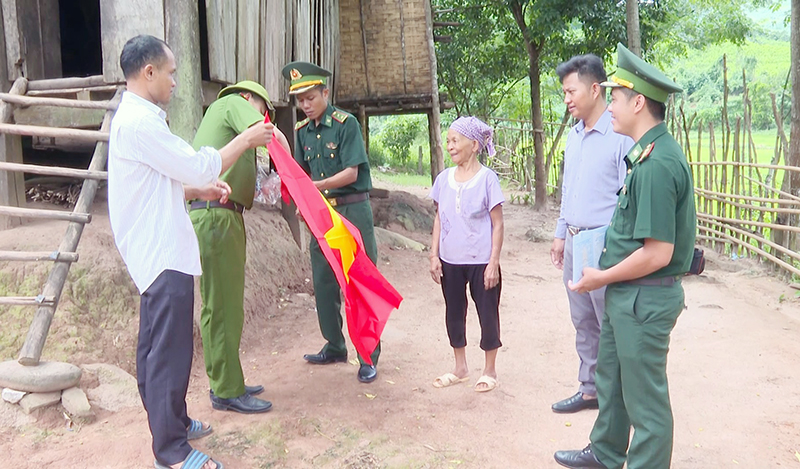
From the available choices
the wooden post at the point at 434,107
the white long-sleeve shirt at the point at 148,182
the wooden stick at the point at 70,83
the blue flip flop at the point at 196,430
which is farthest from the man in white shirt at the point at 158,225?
the wooden post at the point at 434,107

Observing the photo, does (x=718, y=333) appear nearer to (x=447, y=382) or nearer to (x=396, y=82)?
(x=447, y=382)

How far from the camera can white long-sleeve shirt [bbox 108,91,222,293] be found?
8.40 ft

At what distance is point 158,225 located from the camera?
2650mm

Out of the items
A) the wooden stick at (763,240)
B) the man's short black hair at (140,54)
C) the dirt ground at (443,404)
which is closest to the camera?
the man's short black hair at (140,54)

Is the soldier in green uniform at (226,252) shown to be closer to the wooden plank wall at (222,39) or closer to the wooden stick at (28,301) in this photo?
the wooden stick at (28,301)

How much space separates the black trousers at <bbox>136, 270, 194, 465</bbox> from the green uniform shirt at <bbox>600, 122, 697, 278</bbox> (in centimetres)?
187

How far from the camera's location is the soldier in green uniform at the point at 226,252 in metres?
3.36

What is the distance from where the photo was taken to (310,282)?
674 centimetres

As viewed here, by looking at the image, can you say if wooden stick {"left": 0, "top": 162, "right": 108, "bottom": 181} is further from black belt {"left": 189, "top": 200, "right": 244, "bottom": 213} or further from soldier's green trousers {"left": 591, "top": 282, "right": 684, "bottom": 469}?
soldier's green trousers {"left": 591, "top": 282, "right": 684, "bottom": 469}

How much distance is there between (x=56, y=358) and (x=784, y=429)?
14.2 feet

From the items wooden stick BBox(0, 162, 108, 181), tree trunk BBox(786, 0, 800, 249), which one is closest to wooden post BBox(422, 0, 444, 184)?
tree trunk BBox(786, 0, 800, 249)

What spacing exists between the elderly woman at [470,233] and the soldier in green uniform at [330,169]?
0.58m

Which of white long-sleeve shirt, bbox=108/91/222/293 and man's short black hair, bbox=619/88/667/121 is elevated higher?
man's short black hair, bbox=619/88/667/121

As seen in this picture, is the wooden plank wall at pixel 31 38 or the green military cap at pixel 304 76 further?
the wooden plank wall at pixel 31 38
